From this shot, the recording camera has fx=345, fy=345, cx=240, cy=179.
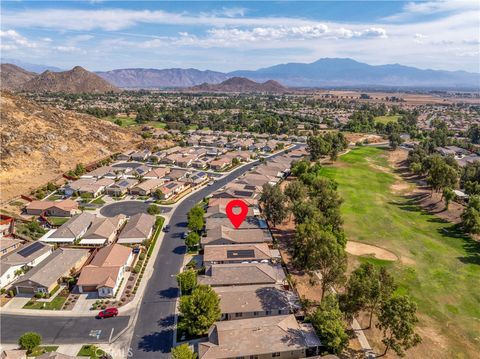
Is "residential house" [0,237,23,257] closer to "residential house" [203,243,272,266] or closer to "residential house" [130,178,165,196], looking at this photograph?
"residential house" [130,178,165,196]

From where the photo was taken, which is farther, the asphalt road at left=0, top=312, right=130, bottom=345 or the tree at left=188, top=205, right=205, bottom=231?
the tree at left=188, top=205, right=205, bottom=231

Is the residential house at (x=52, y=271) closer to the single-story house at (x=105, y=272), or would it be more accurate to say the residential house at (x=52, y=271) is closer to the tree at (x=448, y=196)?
the single-story house at (x=105, y=272)

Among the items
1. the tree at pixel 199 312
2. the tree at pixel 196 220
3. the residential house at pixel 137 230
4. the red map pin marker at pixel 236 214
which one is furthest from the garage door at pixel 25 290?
the red map pin marker at pixel 236 214

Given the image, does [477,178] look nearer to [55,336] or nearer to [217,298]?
[217,298]

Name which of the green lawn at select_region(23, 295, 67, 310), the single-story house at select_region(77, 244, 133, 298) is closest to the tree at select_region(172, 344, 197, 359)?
the single-story house at select_region(77, 244, 133, 298)

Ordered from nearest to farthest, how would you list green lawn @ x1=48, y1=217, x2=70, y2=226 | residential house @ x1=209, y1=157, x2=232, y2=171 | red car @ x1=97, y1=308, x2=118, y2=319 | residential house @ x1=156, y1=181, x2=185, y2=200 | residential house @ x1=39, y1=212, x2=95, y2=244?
red car @ x1=97, y1=308, x2=118, y2=319 < residential house @ x1=39, y1=212, x2=95, y2=244 < green lawn @ x1=48, y1=217, x2=70, y2=226 < residential house @ x1=156, y1=181, x2=185, y2=200 < residential house @ x1=209, y1=157, x2=232, y2=171

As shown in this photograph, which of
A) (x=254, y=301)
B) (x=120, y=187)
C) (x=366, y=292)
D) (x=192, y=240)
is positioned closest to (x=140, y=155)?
(x=120, y=187)
